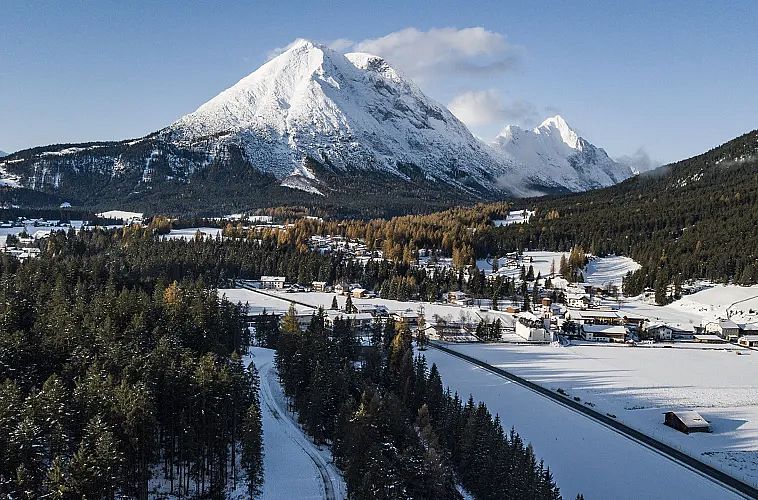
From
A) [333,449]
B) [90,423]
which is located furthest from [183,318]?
[90,423]

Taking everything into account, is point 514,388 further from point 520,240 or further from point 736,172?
point 736,172

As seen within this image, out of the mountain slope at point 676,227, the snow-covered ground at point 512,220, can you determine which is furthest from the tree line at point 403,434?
the snow-covered ground at point 512,220

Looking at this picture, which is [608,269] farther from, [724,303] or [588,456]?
[588,456]

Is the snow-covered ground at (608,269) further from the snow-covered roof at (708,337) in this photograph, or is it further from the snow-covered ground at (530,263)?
the snow-covered roof at (708,337)

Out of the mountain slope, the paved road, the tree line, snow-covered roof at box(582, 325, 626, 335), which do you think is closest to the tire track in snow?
the tree line

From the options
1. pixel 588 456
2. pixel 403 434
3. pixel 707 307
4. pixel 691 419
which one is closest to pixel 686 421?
pixel 691 419

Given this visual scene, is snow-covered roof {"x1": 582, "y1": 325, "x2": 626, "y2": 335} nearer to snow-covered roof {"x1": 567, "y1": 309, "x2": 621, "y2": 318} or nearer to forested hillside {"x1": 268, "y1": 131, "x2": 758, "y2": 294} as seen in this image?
snow-covered roof {"x1": 567, "y1": 309, "x2": 621, "y2": 318}
